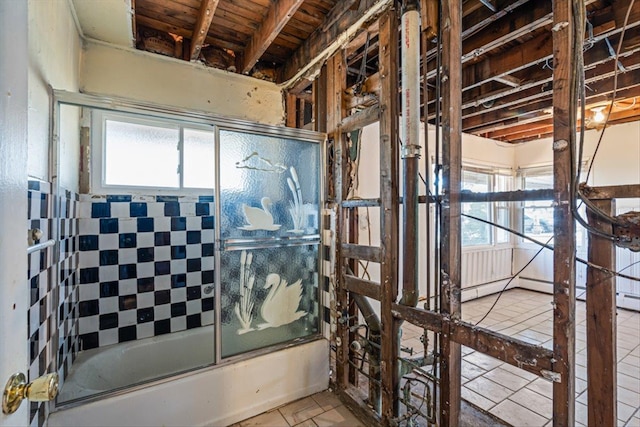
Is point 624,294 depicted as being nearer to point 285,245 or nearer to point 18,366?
point 285,245

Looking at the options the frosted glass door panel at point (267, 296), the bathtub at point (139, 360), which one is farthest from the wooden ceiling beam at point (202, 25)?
the bathtub at point (139, 360)

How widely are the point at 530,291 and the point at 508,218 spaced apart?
1.19 meters

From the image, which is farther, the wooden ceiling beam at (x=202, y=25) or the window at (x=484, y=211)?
the window at (x=484, y=211)

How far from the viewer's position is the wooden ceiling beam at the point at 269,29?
5.65 ft

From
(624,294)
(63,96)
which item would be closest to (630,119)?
(624,294)

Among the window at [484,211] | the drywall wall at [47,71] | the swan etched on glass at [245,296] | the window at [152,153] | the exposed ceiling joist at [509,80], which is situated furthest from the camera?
the window at [484,211]

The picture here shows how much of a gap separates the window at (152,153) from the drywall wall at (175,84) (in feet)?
0.61

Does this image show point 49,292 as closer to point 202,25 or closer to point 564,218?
point 202,25

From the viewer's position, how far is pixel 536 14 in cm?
178

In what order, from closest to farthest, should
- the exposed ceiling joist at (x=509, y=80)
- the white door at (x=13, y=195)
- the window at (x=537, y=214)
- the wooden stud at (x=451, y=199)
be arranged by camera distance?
the white door at (x=13, y=195) < the wooden stud at (x=451, y=199) < the exposed ceiling joist at (x=509, y=80) < the window at (x=537, y=214)

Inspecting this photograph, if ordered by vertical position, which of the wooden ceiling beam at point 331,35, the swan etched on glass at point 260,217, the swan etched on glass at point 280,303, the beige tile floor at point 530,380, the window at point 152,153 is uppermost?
the wooden ceiling beam at point 331,35

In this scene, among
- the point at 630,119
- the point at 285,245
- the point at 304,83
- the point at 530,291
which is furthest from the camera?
the point at 530,291

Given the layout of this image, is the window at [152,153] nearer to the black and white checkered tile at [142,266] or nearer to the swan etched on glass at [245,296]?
the black and white checkered tile at [142,266]

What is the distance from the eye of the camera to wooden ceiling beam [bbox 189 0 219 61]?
1717 mm
